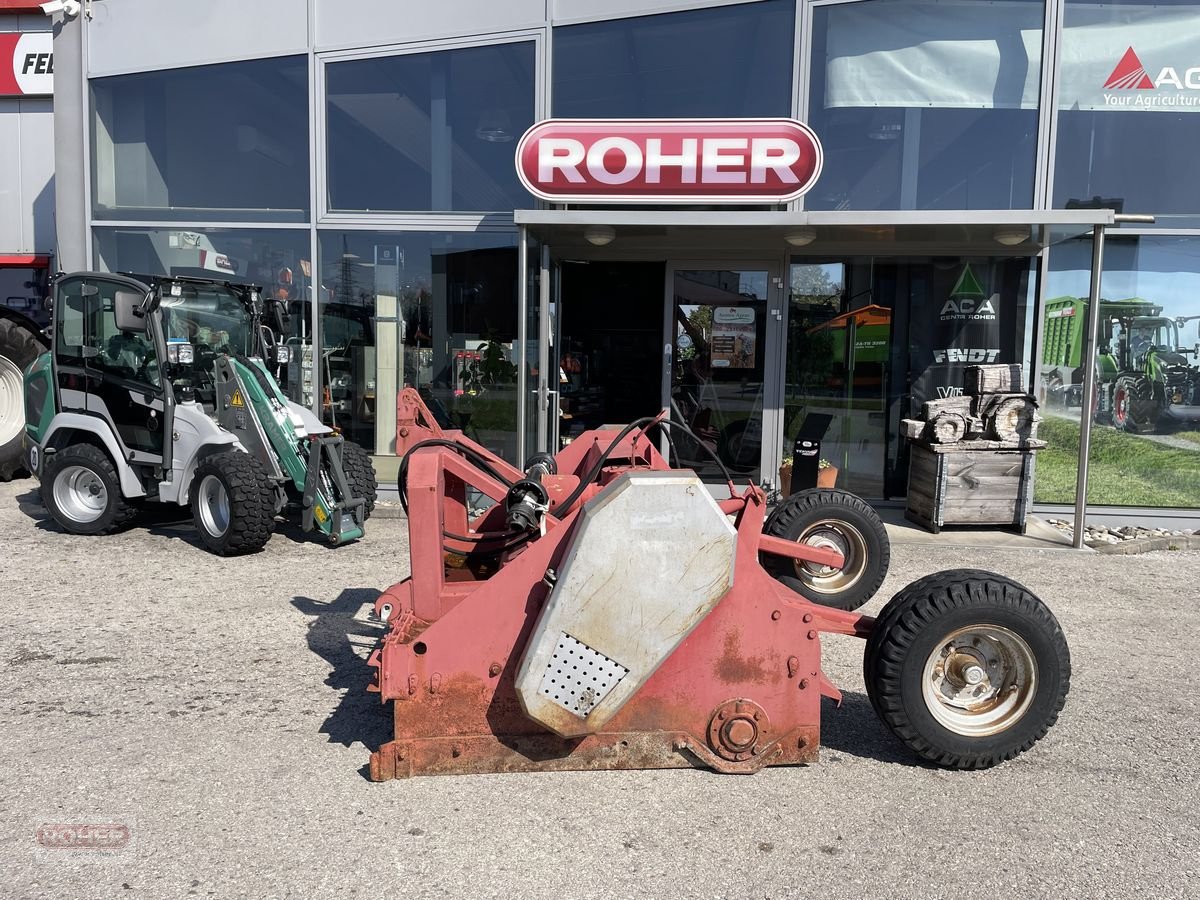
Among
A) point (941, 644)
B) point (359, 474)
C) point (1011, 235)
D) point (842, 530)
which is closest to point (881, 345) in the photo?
point (1011, 235)

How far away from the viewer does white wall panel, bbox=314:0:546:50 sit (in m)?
8.89

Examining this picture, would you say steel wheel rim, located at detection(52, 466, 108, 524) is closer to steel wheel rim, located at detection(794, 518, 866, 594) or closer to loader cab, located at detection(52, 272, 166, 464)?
loader cab, located at detection(52, 272, 166, 464)

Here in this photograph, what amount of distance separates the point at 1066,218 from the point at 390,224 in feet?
20.1

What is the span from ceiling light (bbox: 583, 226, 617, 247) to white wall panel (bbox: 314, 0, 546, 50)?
7.63 feet

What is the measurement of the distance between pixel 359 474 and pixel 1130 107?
25.3ft

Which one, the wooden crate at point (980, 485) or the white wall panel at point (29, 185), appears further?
the white wall panel at point (29, 185)

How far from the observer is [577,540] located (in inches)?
126

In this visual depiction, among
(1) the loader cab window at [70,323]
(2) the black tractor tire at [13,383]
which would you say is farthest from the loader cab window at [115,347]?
(2) the black tractor tire at [13,383]

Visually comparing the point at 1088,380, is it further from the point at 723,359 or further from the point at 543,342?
the point at 543,342

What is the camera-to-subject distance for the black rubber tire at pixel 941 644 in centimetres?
332

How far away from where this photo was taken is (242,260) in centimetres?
951

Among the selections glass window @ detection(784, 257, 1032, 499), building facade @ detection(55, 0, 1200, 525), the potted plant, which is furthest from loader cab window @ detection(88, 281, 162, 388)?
glass window @ detection(784, 257, 1032, 499)

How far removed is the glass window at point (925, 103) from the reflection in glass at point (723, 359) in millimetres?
1197

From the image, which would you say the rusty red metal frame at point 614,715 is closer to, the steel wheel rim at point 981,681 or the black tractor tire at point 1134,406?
the steel wheel rim at point 981,681
